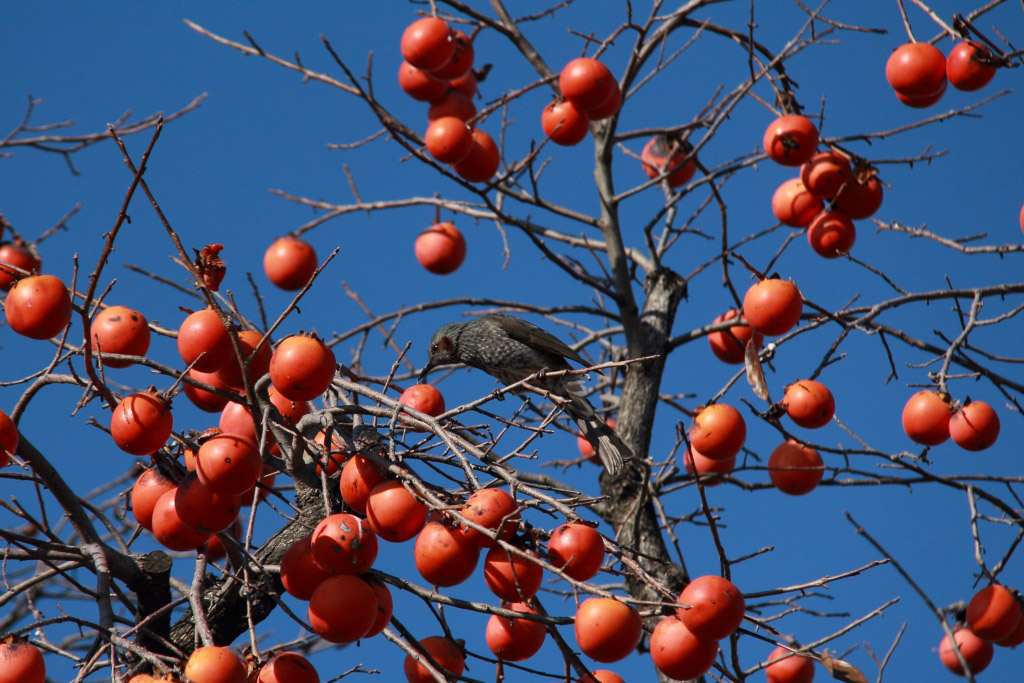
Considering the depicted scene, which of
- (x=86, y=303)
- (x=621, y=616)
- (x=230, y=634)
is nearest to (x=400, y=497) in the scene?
(x=621, y=616)

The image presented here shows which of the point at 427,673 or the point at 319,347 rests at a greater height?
the point at 319,347

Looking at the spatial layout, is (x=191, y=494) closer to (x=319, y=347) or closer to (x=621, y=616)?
(x=319, y=347)

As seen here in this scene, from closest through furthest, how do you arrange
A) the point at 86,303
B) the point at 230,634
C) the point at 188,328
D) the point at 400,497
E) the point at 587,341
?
the point at 86,303, the point at 400,497, the point at 188,328, the point at 230,634, the point at 587,341

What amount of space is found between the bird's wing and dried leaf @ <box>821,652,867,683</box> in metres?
2.77

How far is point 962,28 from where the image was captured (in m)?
4.05

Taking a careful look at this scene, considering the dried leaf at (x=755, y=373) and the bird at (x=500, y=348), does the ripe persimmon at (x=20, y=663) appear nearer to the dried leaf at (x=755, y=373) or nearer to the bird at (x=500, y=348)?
the dried leaf at (x=755, y=373)

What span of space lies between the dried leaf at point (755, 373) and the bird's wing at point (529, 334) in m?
1.43

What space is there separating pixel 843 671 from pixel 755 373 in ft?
4.90

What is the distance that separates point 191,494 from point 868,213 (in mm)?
3230

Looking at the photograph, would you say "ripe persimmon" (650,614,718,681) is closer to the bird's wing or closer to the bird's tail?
the bird's tail

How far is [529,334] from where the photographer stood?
17.5ft

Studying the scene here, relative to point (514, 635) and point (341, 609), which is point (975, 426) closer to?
point (514, 635)

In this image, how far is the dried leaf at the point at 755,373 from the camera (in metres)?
3.72

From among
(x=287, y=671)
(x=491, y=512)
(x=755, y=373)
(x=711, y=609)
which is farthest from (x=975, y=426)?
(x=287, y=671)
